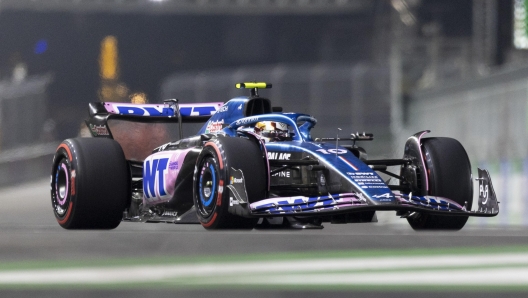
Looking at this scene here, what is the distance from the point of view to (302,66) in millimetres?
50125

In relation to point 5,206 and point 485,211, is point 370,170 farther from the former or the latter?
point 5,206

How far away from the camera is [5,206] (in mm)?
22344

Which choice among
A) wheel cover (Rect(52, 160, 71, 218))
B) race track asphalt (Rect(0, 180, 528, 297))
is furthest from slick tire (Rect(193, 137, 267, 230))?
race track asphalt (Rect(0, 180, 528, 297))

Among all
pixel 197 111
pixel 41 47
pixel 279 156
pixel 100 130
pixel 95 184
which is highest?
pixel 41 47

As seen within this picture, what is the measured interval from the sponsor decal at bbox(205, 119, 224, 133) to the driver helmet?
80 centimetres

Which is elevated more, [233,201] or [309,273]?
[309,273]

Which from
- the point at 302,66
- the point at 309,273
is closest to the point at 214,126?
the point at 309,273

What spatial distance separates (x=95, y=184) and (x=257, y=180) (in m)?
2.33

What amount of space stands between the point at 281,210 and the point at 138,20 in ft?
140

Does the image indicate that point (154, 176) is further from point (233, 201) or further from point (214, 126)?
point (233, 201)

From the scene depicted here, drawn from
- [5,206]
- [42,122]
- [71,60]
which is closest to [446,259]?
[5,206]

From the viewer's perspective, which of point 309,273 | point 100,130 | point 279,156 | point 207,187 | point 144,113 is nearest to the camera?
point 309,273

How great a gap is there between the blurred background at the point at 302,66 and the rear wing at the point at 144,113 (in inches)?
46.2

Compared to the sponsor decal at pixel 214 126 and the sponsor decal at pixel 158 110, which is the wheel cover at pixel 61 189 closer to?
the sponsor decal at pixel 158 110
